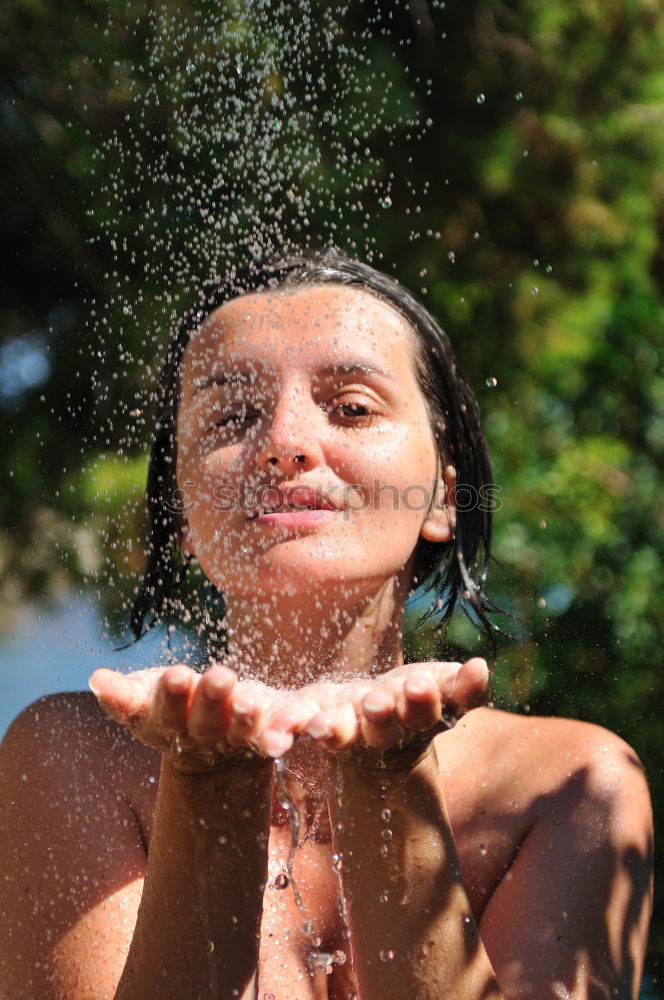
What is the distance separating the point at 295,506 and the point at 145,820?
2.39 ft

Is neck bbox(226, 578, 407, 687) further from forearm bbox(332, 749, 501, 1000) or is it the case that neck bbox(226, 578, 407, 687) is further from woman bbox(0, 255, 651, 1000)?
forearm bbox(332, 749, 501, 1000)

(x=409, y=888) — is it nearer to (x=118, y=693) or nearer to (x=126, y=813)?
(x=118, y=693)

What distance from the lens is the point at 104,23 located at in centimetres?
392

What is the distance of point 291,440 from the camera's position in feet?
7.04

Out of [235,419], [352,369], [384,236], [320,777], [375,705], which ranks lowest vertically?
[320,777]

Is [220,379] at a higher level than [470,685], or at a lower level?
lower

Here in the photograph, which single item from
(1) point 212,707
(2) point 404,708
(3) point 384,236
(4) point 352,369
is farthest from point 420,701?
(3) point 384,236

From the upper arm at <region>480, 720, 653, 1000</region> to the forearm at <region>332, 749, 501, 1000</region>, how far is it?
0.36 m

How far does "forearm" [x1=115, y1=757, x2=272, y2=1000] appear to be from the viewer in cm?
154

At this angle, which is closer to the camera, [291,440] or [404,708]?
[404,708]

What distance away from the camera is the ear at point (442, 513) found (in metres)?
2.58

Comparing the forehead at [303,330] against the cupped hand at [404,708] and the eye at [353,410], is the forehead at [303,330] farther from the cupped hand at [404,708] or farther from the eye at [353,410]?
the cupped hand at [404,708]

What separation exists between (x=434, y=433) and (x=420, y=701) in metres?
1.27

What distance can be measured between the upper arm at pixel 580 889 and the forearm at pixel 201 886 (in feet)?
1.94
